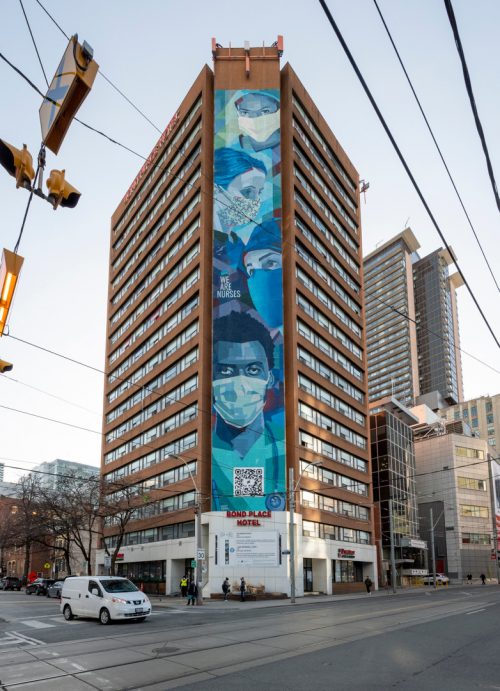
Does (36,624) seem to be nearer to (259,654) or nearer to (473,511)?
(259,654)

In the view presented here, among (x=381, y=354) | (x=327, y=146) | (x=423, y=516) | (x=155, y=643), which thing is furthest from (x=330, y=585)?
(x=381, y=354)

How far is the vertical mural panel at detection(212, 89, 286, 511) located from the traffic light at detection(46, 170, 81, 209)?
3489cm

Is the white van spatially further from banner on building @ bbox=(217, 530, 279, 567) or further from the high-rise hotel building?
banner on building @ bbox=(217, 530, 279, 567)

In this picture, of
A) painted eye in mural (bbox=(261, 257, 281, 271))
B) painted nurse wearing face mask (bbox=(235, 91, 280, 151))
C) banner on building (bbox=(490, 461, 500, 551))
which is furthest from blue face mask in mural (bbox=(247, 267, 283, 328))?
banner on building (bbox=(490, 461, 500, 551))

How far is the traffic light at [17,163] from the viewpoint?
7.07 metres

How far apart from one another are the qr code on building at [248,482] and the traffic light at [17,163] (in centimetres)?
3988

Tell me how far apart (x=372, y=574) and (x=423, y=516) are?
41.8 meters

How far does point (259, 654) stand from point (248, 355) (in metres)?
35.6

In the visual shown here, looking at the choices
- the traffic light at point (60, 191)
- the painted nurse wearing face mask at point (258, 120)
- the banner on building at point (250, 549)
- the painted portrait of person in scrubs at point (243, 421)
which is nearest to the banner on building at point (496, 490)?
the painted portrait of person in scrubs at point (243, 421)

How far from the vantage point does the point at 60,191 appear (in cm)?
739

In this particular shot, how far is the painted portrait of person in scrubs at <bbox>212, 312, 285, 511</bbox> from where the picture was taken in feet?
148

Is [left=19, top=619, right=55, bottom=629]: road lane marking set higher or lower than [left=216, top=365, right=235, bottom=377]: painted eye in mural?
lower

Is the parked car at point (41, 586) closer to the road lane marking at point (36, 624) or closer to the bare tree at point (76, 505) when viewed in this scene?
the bare tree at point (76, 505)

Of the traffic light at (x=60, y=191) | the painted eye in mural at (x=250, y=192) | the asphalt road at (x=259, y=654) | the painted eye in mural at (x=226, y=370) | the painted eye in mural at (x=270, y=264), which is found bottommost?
the asphalt road at (x=259, y=654)
